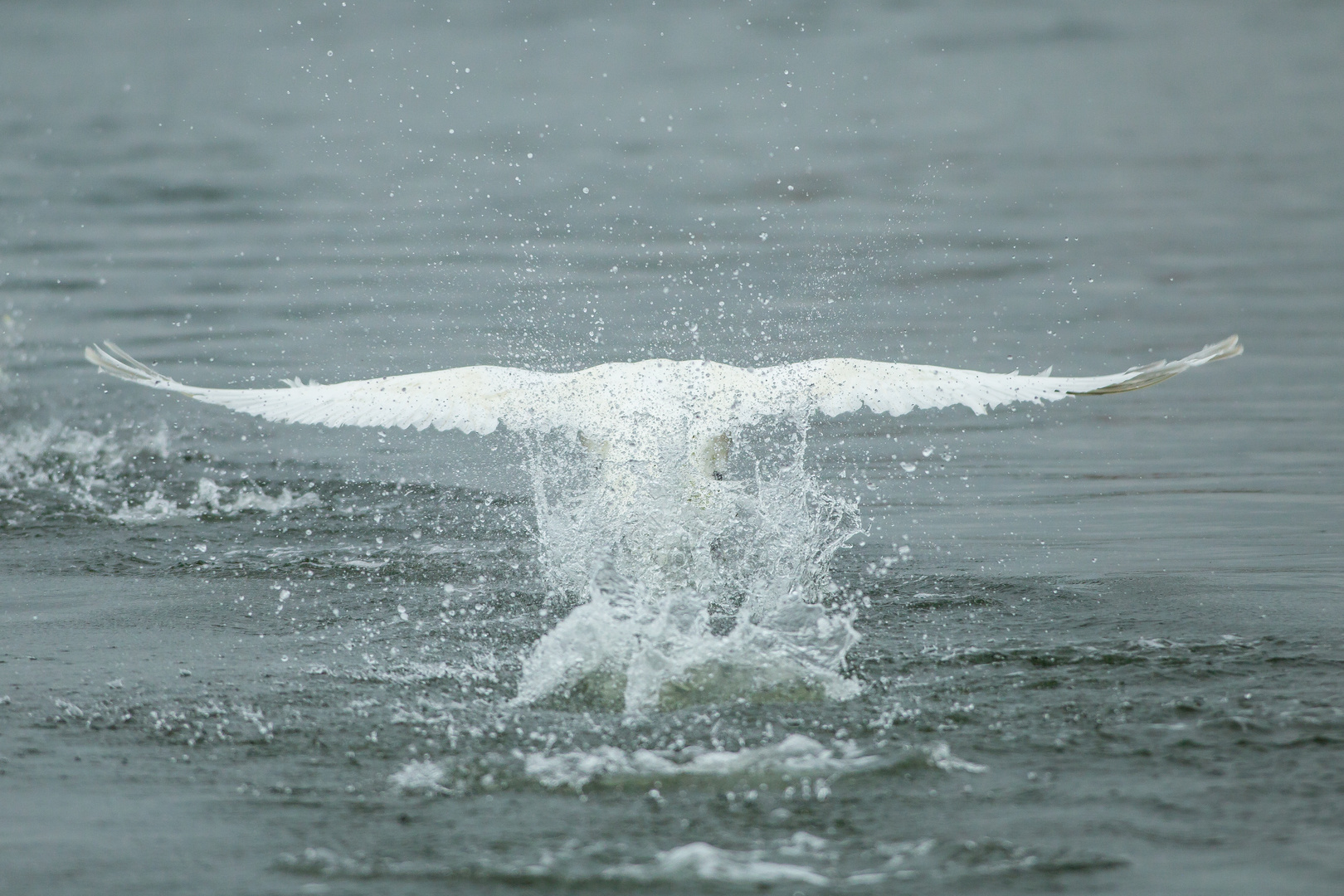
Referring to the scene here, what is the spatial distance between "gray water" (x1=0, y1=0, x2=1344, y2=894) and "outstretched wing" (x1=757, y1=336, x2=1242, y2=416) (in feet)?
2.80

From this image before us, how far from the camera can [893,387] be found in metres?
7.50

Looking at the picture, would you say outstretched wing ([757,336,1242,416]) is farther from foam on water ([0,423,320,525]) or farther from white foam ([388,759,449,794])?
foam on water ([0,423,320,525])

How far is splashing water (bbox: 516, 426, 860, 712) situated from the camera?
19.2 ft

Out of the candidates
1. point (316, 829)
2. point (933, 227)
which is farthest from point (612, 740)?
point (933, 227)

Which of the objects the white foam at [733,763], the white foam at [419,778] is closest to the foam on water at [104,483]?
the white foam at [419,778]

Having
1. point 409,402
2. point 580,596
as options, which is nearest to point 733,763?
point 580,596

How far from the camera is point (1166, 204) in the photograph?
813 inches

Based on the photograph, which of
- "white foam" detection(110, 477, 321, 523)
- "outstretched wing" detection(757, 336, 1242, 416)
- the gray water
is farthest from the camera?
"white foam" detection(110, 477, 321, 523)

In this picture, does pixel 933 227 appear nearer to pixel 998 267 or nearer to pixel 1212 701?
pixel 998 267

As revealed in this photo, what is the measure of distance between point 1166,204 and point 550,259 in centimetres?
866

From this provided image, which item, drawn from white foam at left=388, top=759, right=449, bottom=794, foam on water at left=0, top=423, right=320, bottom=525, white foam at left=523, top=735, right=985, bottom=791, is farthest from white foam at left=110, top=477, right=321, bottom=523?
white foam at left=523, top=735, right=985, bottom=791

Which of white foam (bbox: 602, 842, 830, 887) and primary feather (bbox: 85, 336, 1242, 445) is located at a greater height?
primary feather (bbox: 85, 336, 1242, 445)

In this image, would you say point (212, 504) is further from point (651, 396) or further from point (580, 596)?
point (651, 396)

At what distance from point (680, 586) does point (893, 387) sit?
149 centimetres
